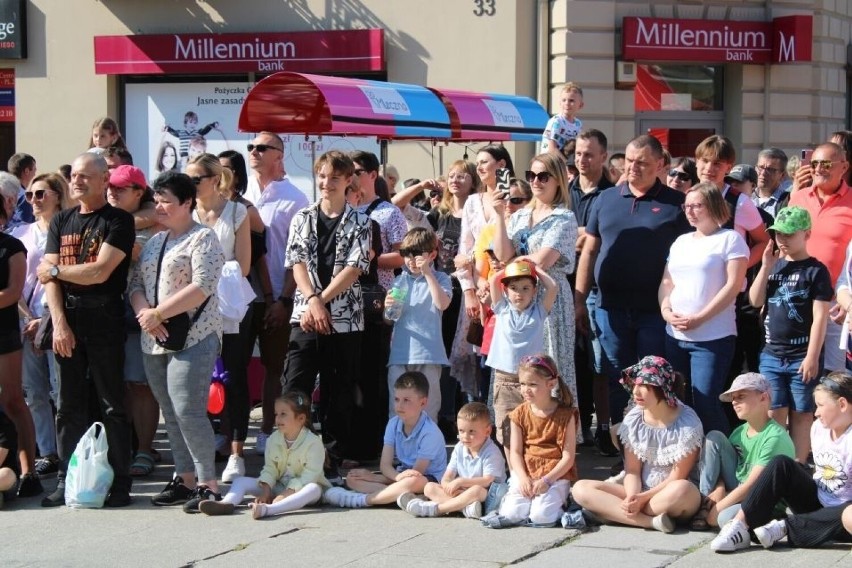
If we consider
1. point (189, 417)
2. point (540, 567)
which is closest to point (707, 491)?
point (540, 567)

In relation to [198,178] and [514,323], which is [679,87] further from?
[198,178]

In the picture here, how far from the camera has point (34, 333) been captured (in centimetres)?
909

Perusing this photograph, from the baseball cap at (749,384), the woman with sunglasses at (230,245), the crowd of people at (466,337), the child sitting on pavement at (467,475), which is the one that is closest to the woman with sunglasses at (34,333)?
the crowd of people at (466,337)

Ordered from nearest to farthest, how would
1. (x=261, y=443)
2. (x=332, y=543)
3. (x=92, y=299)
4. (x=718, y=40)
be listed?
(x=332, y=543)
(x=92, y=299)
(x=261, y=443)
(x=718, y=40)

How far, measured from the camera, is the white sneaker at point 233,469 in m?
8.73

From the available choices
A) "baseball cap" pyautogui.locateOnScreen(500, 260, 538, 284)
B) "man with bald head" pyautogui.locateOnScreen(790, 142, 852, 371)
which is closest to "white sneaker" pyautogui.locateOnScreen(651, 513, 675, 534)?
"baseball cap" pyautogui.locateOnScreen(500, 260, 538, 284)

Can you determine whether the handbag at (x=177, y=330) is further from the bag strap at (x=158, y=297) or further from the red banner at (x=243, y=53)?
the red banner at (x=243, y=53)

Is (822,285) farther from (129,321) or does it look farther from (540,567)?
(129,321)

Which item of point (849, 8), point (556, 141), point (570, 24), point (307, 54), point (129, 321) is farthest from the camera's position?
point (849, 8)

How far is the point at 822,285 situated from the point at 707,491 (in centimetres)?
159

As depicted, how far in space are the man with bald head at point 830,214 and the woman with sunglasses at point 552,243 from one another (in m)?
1.57

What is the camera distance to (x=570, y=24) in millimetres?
17156

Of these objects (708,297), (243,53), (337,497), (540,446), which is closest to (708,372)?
(708,297)

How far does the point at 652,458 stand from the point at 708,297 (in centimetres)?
→ 117
